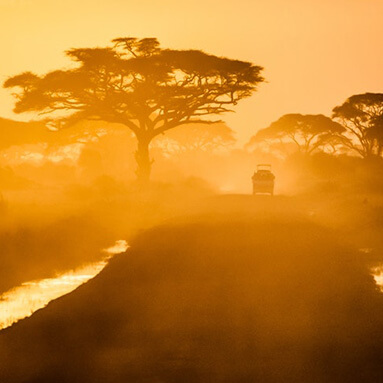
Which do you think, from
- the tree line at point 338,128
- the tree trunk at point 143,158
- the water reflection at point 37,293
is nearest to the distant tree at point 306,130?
the tree line at point 338,128

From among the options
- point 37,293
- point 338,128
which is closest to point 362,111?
point 338,128

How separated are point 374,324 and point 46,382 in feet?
14.9

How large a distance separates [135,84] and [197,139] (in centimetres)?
6171

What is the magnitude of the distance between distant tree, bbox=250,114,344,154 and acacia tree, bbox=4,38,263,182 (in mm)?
41471

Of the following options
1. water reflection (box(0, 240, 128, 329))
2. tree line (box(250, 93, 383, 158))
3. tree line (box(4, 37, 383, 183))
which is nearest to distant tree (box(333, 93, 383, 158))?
tree line (box(250, 93, 383, 158))

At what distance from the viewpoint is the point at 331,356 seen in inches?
343

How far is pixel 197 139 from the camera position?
109 meters

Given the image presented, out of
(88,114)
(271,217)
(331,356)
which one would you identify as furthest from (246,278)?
(88,114)

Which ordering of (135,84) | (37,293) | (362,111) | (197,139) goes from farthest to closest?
(197,139)
(362,111)
(135,84)
(37,293)

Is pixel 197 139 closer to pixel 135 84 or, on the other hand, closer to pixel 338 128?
pixel 338 128

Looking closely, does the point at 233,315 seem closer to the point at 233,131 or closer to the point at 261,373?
the point at 261,373

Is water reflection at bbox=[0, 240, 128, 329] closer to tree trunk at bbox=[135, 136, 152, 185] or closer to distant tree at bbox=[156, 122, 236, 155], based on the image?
tree trunk at bbox=[135, 136, 152, 185]

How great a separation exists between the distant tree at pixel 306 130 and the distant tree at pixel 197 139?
9.10m

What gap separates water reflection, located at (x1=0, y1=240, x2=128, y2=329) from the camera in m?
11.7
